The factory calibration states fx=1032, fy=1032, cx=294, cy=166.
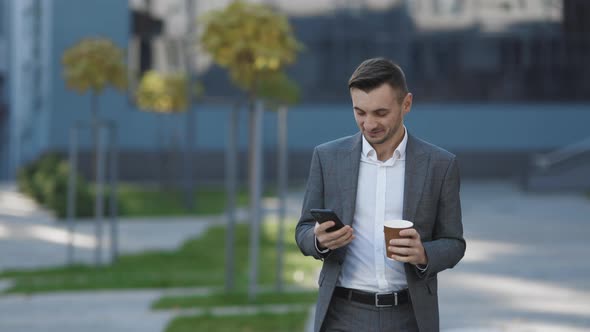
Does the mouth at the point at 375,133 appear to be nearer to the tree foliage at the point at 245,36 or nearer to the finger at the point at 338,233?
the finger at the point at 338,233

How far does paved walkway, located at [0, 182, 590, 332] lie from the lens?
923 cm

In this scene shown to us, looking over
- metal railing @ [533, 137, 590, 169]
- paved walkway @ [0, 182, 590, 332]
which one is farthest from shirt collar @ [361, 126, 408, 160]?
metal railing @ [533, 137, 590, 169]

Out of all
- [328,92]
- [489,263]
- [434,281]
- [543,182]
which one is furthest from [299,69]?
[434,281]

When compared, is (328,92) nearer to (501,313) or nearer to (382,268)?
(501,313)

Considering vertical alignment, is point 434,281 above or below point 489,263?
above

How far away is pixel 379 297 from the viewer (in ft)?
11.7

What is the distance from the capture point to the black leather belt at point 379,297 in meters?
3.55

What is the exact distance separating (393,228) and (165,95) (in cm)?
2651

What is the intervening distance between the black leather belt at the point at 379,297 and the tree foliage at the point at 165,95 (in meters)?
26.0

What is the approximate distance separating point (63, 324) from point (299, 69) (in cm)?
2724

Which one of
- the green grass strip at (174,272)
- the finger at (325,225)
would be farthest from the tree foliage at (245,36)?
the finger at (325,225)

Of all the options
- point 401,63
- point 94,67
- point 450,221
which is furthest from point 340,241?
point 401,63

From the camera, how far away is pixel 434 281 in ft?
12.0

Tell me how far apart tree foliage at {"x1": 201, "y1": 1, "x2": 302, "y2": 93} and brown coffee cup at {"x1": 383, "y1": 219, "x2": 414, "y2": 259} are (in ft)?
35.2
